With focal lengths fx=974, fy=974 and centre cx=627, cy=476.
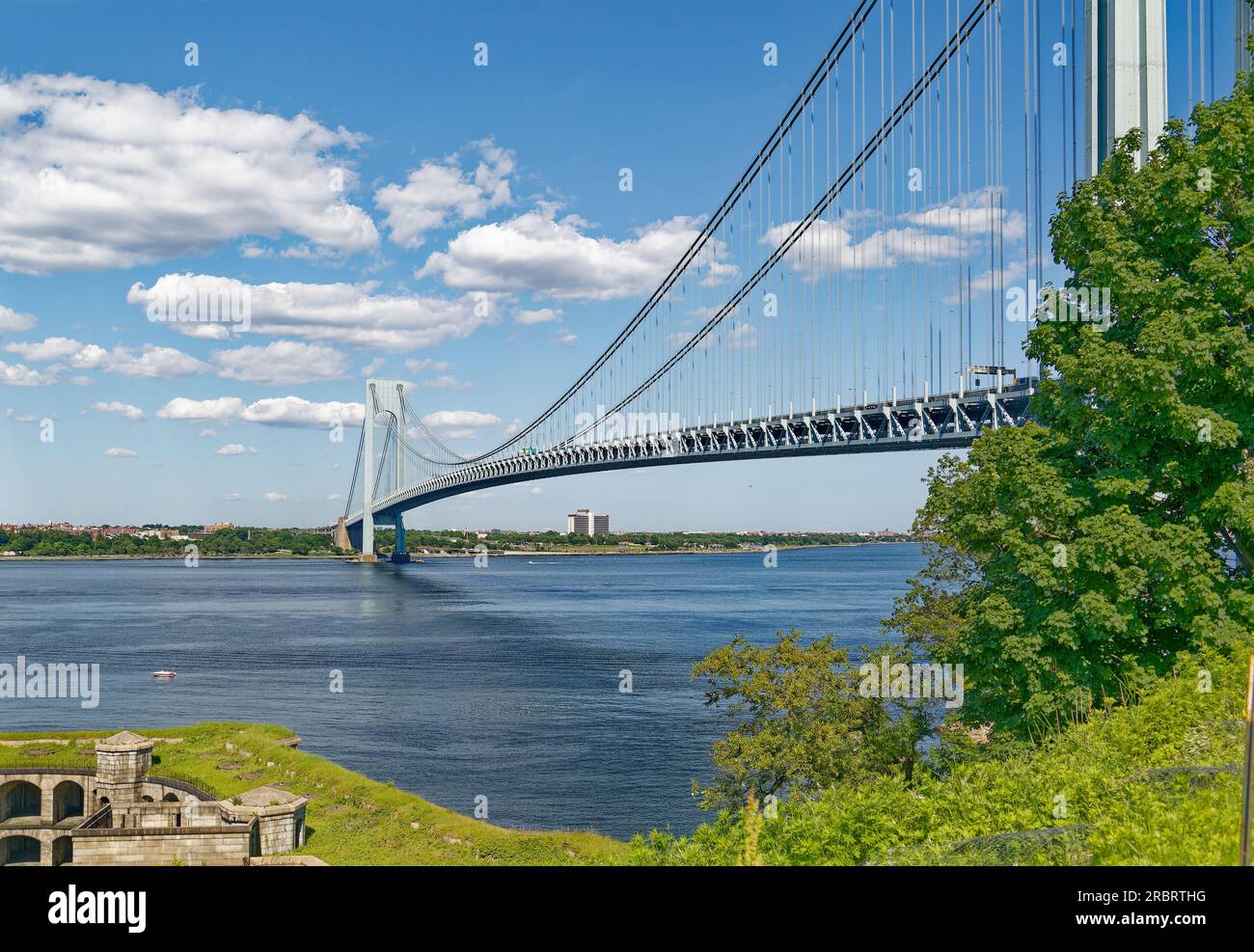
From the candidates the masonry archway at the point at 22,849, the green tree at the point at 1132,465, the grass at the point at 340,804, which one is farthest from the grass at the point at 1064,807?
the masonry archway at the point at 22,849

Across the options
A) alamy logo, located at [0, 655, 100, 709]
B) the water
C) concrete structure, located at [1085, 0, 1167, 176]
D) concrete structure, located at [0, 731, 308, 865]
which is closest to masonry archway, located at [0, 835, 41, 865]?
concrete structure, located at [0, 731, 308, 865]

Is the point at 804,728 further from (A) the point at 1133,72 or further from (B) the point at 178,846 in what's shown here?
(B) the point at 178,846

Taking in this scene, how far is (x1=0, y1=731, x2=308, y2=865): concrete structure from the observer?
2420 centimetres

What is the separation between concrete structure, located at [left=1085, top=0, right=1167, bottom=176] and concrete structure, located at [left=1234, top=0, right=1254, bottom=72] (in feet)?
4.64

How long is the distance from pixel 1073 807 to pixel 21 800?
34691 millimetres

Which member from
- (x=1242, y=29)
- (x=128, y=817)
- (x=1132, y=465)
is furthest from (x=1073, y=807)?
(x=128, y=817)

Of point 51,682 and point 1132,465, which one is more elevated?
point 1132,465

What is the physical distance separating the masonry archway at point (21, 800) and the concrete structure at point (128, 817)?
0.11 ft

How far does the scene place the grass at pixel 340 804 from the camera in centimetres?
2492

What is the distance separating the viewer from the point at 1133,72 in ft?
67.1

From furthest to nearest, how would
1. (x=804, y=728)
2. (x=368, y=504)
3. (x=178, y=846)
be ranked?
(x=368, y=504) → (x=178, y=846) → (x=804, y=728)
